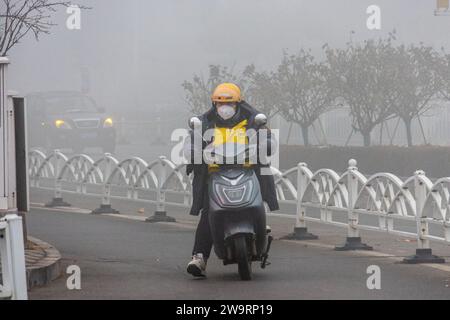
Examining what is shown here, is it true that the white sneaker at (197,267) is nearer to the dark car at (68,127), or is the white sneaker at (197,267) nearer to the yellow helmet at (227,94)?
the yellow helmet at (227,94)

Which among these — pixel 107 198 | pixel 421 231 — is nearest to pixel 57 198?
pixel 107 198

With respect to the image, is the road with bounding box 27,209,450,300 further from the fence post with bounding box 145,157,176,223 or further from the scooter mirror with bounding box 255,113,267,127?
the fence post with bounding box 145,157,176,223

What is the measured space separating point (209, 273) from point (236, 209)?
1.30 meters

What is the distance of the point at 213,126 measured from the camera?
11.5m

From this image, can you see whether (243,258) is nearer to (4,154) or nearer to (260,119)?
(260,119)

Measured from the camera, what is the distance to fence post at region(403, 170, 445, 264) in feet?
43.0

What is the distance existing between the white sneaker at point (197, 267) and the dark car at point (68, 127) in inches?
938

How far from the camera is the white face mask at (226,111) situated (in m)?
11.4

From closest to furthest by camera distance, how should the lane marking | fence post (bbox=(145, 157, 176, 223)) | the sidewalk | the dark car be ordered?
1. the lane marking
2. the sidewalk
3. fence post (bbox=(145, 157, 176, 223))
4. the dark car

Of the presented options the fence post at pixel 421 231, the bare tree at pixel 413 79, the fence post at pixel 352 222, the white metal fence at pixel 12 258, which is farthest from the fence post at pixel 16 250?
the bare tree at pixel 413 79

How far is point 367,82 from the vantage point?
38812 mm

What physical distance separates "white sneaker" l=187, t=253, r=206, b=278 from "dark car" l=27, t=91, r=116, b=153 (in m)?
23.8

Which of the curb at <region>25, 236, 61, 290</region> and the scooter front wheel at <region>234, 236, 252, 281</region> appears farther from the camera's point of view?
the scooter front wheel at <region>234, 236, 252, 281</region>

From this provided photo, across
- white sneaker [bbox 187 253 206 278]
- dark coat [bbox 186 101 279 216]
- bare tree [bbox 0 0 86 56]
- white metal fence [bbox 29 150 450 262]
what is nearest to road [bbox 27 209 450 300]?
white sneaker [bbox 187 253 206 278]
